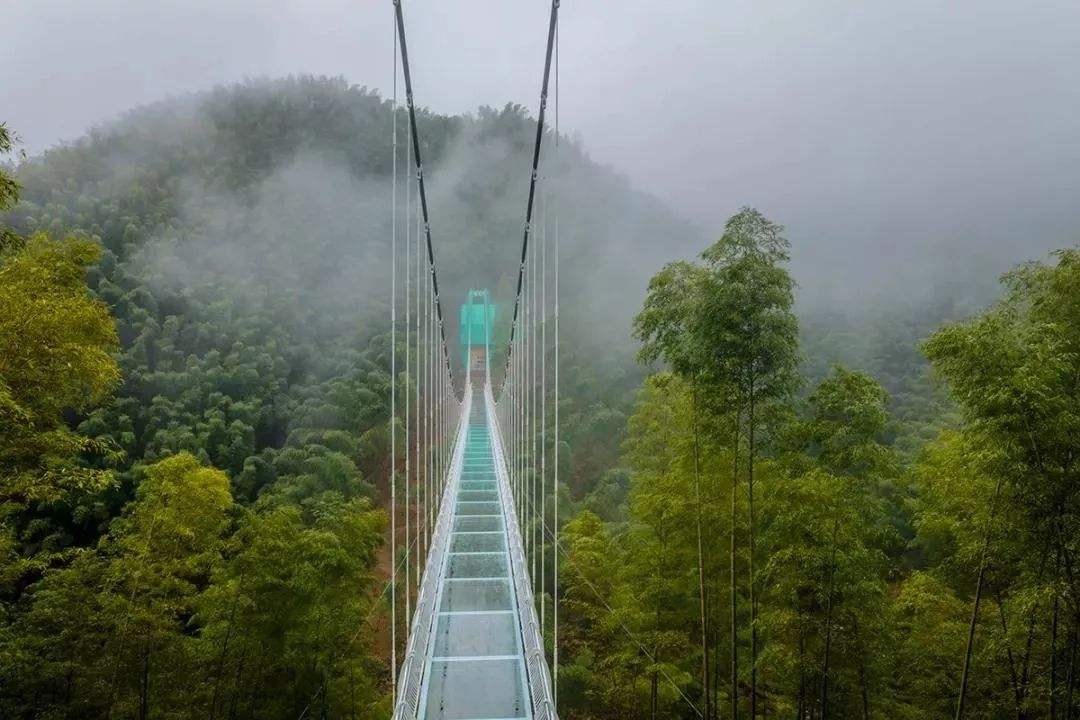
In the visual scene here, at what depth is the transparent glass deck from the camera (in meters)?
4.59

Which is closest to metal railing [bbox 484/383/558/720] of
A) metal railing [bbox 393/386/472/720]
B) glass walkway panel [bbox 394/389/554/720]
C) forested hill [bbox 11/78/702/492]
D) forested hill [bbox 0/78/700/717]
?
glass walkway panel [bbox 394/389/554/720]

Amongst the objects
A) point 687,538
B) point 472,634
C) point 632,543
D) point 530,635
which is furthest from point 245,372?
point 530,635

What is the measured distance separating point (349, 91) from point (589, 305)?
41.5 m

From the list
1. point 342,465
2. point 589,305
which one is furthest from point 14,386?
point 589,305

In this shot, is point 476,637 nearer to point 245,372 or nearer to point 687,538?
point 687,538

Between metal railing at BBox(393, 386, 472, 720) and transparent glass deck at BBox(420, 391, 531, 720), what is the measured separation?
91 millimetres

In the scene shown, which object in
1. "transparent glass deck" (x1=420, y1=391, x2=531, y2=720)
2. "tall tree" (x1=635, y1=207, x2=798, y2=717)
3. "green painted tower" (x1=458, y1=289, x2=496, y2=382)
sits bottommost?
"transparent glass deck" (x1=420, y1=391, x2=531, y2=720)

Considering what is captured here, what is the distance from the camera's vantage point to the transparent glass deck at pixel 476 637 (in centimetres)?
459

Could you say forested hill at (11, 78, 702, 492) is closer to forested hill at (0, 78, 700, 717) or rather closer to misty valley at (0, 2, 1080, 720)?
forested hill at (0, 78, 700, 717)

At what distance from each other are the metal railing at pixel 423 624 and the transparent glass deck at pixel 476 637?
91 millimetres

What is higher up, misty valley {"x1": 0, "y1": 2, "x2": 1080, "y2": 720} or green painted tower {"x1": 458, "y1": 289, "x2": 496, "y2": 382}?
green painted tower {"x1": 458, "y1": 289, "x2": 496, "y2": 382}

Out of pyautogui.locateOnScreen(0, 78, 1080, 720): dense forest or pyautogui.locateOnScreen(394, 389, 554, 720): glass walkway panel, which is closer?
pyautogui.locateOnScreen(394, 389, 554, 720): glass walkway panel

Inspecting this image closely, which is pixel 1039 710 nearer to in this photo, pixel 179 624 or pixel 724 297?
pixel 724 297

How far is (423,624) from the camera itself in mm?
5352
